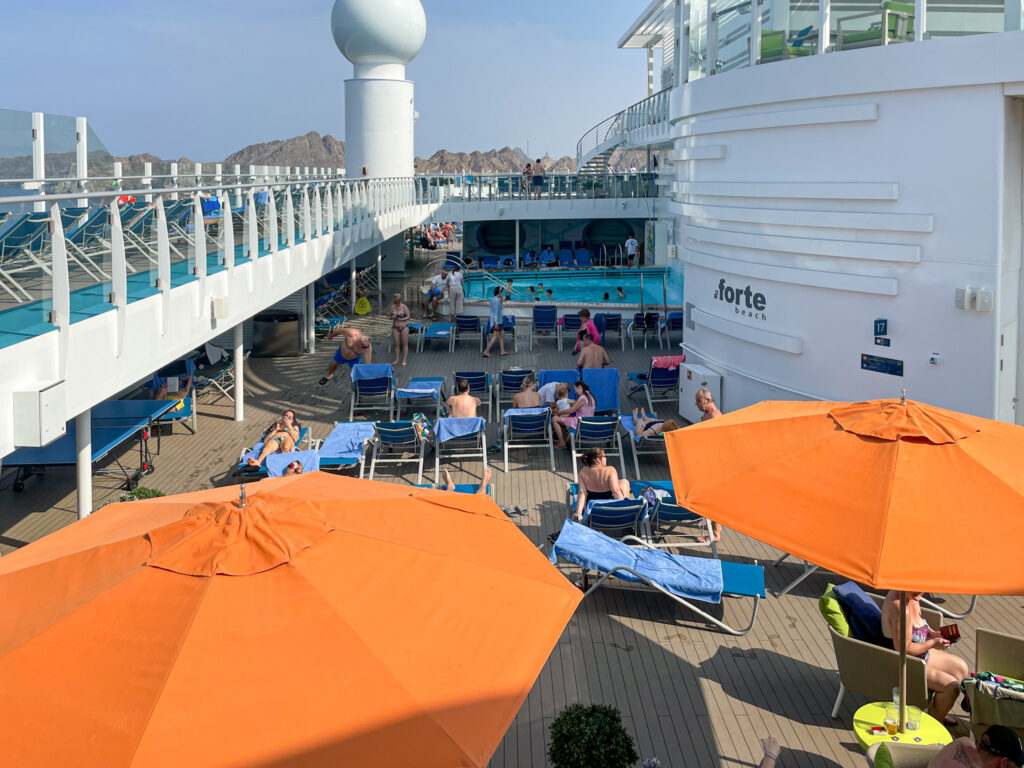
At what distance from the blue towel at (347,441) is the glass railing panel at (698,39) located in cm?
547

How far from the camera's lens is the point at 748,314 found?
34.0 ft

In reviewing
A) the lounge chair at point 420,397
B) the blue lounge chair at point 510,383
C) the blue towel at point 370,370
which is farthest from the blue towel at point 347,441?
the blue lounge chair at point 510,383

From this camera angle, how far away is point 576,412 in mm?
10461

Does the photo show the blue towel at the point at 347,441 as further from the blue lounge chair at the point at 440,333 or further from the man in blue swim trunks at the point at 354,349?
the blue lounge chair at the point at 440,333

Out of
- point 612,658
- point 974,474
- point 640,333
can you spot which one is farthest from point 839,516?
point 640,333

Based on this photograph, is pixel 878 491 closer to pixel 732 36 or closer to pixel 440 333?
pixel 732 36

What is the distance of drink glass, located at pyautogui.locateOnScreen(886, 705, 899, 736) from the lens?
4.64 metres

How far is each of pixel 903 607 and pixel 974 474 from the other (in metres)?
0.82

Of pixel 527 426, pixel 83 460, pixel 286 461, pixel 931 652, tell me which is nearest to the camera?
pixel 931 652

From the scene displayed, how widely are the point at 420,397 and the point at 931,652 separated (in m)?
7.16

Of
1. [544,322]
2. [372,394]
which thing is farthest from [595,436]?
[544,322]

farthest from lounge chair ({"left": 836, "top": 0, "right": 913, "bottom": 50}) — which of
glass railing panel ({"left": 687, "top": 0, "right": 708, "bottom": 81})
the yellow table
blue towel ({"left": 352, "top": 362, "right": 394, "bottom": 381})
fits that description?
blue towel ({"left": 352, "top": 362, "right": 394, "bottom": 381})

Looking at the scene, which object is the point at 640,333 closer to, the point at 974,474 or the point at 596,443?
the point at 596,443

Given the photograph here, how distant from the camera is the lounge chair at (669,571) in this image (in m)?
6.16
